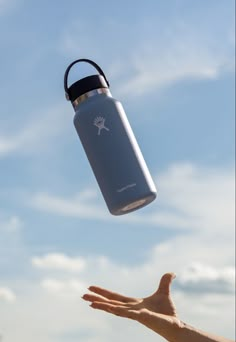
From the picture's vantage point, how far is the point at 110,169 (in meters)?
3.59

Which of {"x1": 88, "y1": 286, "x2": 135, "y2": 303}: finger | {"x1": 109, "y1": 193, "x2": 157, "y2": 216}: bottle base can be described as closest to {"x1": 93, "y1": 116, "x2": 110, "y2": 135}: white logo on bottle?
{"x1": 109, "y1": 193, "x2": 157, "y2": 216}: bottle base

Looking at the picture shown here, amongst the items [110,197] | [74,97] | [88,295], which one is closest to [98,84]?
[74,97]

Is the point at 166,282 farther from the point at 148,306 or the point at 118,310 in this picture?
the point at 118,310

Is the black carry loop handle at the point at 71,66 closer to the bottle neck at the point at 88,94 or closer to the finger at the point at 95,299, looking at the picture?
the bottle neck at the point at 88,94

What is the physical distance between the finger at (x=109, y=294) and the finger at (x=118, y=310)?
43cm

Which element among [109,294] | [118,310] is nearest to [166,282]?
[109,294]

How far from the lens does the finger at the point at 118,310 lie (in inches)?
126

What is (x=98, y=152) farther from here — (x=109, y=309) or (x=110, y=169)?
(x=109, y=309)

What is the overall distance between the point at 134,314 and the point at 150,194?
0.72 m

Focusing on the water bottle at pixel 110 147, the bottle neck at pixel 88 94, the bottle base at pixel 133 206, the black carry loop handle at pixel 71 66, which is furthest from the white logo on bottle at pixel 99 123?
the bottle base at pixel 133 206

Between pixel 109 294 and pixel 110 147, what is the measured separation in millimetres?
824

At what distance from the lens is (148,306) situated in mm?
3670

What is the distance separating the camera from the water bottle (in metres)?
3.58

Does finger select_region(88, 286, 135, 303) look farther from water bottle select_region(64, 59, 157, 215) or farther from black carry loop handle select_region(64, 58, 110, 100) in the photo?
black carry loop handle select_region(64, 58, 110, 100)
